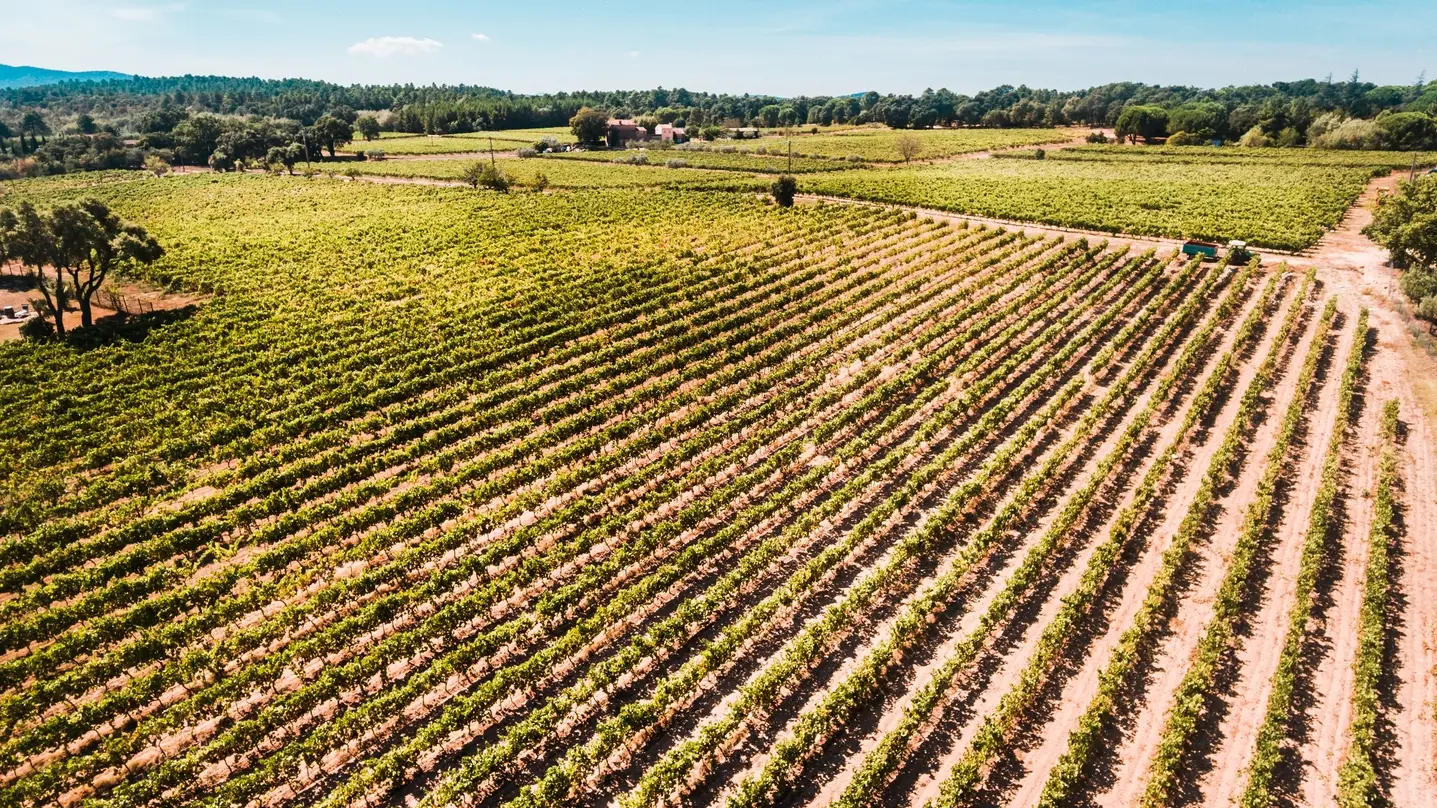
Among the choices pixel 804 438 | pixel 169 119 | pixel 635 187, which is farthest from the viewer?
pixel 169 119

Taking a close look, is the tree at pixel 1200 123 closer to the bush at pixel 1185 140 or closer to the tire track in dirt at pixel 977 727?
the bush at pixel 1185 140

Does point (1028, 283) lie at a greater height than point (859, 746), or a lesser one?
greater

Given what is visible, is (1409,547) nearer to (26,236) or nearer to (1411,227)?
(1411,227)

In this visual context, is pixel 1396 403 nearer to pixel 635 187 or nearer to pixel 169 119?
pixel 635 187

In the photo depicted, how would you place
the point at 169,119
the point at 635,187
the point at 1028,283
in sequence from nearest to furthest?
1. the point at 1028,283
2. the point at 635,187
3. the point at 169,119

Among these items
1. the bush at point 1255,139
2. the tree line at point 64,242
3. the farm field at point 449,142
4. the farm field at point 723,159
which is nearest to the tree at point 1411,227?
the farm field at point 723,159

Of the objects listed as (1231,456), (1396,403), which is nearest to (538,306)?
(1231,456)

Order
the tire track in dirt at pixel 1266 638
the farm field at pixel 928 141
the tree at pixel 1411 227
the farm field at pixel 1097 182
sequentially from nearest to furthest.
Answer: the tire track in dirt at pixel 1266 638 → the tree at pixel 1411 227 → the farm field at pixel 1097 182 → the farm field at pixel 928 141
